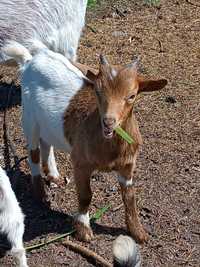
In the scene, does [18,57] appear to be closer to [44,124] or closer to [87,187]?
[44,124]

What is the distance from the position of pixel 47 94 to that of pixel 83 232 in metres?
0.91

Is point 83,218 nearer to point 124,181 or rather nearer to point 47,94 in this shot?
point 124,181

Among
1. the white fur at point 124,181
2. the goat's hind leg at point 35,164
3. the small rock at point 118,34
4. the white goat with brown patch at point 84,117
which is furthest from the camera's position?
the small rock at point 118,34

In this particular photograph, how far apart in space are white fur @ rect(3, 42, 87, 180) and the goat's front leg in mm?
433

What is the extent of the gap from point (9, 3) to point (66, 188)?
1667 millimetres

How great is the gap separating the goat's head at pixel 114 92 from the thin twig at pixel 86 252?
88 cm

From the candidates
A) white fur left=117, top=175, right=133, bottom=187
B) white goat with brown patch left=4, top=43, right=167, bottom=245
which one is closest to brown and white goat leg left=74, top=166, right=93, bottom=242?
white goat with brown patch left=4, top=43, right=167, bottom=245

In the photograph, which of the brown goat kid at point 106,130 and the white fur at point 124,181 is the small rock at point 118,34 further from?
the white fur at point 124,181

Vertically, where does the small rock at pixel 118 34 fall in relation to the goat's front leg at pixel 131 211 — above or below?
above

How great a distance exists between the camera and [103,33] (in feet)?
25.7

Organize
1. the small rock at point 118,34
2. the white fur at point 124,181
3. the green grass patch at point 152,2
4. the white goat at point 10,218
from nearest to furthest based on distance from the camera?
1. the white goat at point 10,218
2. the white fur at point 124,181
3. the small rock at point 118,34
4. the green grass patch at point 152,2

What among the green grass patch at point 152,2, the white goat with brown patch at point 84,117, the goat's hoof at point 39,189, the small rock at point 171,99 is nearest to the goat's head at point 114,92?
the white goat with brown patch at point 84,117

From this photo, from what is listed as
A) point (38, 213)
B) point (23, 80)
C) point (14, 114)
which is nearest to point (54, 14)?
point (14, 114)

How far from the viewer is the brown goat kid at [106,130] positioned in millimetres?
4281
